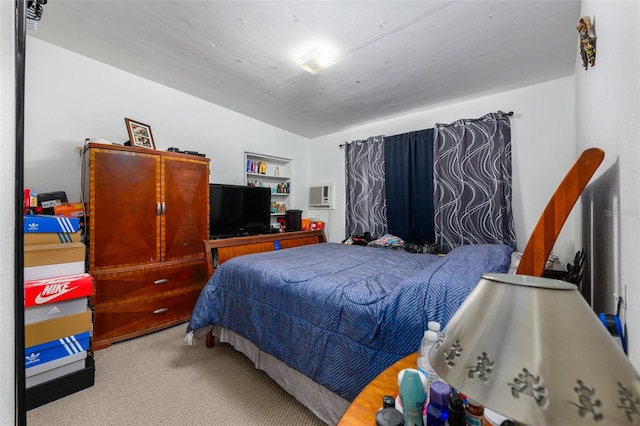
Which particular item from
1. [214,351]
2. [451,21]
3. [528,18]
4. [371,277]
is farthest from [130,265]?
[528,18]

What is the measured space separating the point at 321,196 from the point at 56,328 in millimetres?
3476

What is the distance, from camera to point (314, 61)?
7.47 feet

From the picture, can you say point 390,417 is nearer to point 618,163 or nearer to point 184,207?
point 618,163

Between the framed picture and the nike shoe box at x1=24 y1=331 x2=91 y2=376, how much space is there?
5.63 feet

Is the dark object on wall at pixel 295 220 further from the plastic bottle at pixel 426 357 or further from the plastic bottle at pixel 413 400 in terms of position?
the plastic bottle at pixel 413 400

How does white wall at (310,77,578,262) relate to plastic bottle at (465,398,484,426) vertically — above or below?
above

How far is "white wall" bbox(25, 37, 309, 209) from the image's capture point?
2.26 m

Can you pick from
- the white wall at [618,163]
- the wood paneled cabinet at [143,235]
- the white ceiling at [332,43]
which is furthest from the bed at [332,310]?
the white ceiling at [332,43]

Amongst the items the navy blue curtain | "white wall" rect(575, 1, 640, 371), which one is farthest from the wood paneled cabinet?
"white wall" rect(575, 1, 640, 371)

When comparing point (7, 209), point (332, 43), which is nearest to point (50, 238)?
point (7, 209)

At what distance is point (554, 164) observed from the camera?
8.72ft

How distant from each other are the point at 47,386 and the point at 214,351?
101cm

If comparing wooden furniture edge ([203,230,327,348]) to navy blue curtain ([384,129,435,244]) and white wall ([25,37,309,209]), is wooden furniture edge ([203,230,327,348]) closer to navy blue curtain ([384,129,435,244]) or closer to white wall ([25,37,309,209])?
white wall ([25,37,309,209])

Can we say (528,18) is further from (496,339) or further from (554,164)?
(496,339)
